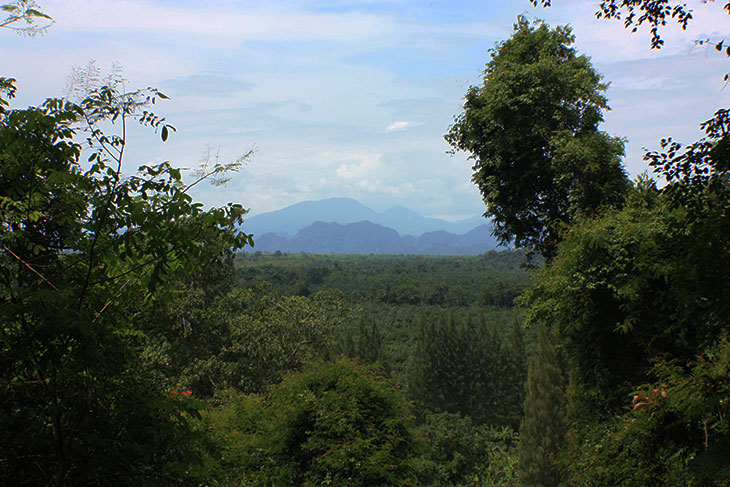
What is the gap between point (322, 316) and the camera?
1506 cm

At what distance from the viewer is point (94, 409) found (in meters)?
2.68

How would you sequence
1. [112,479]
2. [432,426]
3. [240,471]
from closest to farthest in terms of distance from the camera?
[112,479], [240,471], [432,426]

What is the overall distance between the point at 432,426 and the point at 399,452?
2036 centimetres

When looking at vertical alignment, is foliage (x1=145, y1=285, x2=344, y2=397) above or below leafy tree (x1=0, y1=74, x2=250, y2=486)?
below

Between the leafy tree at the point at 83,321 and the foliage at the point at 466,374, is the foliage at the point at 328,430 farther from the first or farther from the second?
the foliage at the point at 466,374

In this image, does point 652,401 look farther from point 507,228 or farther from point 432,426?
point 432,426

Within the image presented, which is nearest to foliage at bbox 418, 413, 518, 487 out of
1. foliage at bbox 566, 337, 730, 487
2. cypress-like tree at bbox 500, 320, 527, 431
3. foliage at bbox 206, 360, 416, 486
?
cypress-like tree at bbox 500, 320, 527, 431

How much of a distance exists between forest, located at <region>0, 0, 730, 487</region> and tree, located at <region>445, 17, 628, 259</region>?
0.04 meters

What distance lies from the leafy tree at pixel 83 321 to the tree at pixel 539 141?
7.67m

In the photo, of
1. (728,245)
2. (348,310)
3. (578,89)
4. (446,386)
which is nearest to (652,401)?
(728,245)

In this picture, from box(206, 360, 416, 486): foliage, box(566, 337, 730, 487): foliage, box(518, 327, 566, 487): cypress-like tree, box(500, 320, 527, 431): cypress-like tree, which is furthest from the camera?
box(500, 320, 527, 431): cypress-like tree

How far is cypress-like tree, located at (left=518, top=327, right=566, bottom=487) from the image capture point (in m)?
24.1

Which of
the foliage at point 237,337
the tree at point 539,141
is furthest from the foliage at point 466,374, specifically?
the tree at point 539,141

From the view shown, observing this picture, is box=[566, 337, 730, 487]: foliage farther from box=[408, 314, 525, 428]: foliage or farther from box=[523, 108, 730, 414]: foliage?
box=[408, 314, 525, 428]: foliage
